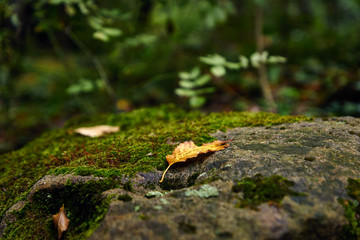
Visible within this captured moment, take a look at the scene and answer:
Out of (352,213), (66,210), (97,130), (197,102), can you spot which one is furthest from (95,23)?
(352,213)

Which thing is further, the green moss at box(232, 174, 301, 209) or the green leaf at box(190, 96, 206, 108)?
the green leaf at box(190, 96, 206, 108)

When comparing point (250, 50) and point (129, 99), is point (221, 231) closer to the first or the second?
point (129, 99)

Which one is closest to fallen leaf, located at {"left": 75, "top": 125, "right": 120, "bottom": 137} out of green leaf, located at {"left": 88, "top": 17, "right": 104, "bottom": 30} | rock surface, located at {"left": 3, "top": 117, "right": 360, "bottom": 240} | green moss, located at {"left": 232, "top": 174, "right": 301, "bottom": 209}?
rock surface, located at {"left": 3, "top": 117, "right": 360, "bottom": 240}

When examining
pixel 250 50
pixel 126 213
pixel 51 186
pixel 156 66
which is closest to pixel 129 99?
pixel 156 66

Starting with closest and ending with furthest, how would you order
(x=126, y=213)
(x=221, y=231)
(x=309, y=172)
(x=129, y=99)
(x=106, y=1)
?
(x=221, y=231), (x=126, y=213), (x=309, y=172), (x=129, y=99), (x=106, y=1)

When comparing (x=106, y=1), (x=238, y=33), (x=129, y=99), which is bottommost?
(x=129, y=99)

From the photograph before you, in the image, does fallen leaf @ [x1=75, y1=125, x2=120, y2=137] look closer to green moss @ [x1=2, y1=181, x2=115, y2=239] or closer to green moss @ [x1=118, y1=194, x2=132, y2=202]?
green moss @ [x1=2, y1=181, x2=115, y2=239]
